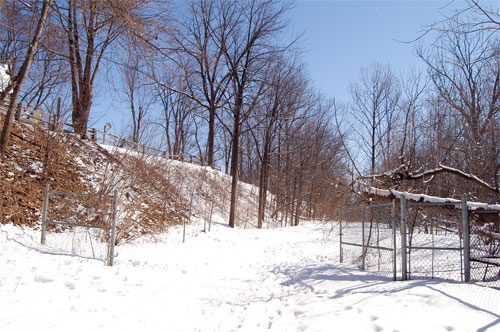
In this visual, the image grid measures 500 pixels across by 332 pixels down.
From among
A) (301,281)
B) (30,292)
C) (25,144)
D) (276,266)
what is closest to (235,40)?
(25,144)

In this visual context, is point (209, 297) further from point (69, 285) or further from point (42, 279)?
point (42, 279)

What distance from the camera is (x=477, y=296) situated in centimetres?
440

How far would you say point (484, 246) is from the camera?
654 cm

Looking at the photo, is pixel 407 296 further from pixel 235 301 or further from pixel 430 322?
pixel 235 301

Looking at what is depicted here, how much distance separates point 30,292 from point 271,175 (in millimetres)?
24819

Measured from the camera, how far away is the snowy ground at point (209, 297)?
3.90 m

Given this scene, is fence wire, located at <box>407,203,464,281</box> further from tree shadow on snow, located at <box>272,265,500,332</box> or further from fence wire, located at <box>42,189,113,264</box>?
fence wire, located at <box>42,189,113,264</box>

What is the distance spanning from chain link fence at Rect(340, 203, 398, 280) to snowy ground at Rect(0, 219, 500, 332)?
0.58 meters

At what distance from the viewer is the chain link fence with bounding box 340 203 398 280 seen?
7227 millimetres

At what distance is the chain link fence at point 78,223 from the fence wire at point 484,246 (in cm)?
758

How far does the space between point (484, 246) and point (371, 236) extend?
9.52 ft

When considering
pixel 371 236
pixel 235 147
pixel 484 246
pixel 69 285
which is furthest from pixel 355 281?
pixel 235 147

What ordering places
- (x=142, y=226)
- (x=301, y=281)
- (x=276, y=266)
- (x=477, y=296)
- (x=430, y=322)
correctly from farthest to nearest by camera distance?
(x=142, y=226)
(x=276, y=266)
(x=301, y=281)
(x=477, y=296)
(x=430, y=322)

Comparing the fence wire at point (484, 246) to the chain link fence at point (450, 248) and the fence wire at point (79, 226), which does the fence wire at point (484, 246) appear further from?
the fence wire at point (79, 226)
